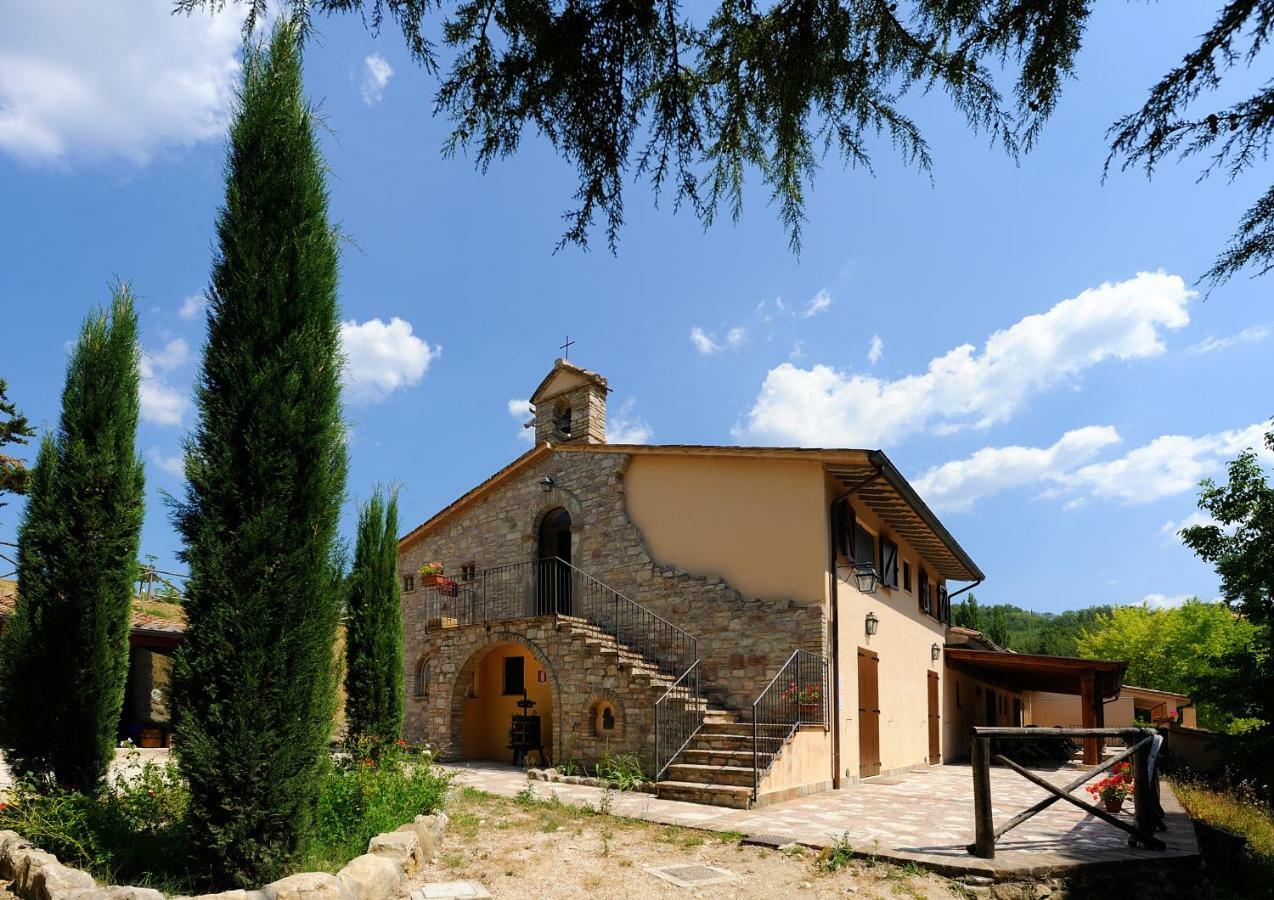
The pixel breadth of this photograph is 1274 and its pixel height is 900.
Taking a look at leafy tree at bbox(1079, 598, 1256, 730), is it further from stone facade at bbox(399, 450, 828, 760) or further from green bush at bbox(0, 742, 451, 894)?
green bush at bbox(0, 742, 451, 894)

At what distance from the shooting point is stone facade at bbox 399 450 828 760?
12.3 metres

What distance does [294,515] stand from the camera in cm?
570

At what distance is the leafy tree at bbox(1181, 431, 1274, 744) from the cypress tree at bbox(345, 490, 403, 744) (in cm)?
1344

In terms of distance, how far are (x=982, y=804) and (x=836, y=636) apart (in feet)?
17.5

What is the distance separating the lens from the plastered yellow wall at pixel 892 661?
40.9 ft

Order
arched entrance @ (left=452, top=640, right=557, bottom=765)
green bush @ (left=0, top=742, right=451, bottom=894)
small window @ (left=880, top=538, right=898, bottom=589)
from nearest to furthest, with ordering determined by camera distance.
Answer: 1. green bush @ (left=0, top=742, right=451, bottom=894)
2. small window @ (left=880, top=538, right=898, bottom=589)
3. arched entrance @ (left=452, top=640, right=557, bottom=765)

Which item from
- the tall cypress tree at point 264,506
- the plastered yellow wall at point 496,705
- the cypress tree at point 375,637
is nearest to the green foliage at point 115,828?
the tall cypress tree at point 264,506

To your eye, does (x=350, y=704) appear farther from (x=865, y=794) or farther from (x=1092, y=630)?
(x=1092, y=630)

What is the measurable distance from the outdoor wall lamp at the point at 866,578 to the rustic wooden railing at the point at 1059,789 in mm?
5073

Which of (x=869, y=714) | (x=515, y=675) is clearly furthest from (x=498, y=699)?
(x=869, y=714)

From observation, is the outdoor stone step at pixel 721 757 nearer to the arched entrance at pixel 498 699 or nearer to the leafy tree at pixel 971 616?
the arched entrance at pixel 498 699

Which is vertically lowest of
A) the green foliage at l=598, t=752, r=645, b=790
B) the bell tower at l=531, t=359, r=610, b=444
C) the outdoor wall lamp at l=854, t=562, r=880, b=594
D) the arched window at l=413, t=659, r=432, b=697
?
the green foliage at l=598, t=752, r=645, b=790

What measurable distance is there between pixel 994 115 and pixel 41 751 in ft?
28.8

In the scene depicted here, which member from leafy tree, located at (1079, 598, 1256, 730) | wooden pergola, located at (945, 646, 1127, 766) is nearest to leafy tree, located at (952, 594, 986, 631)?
leafy tree, located at (1079, 598, 1256, 730)
